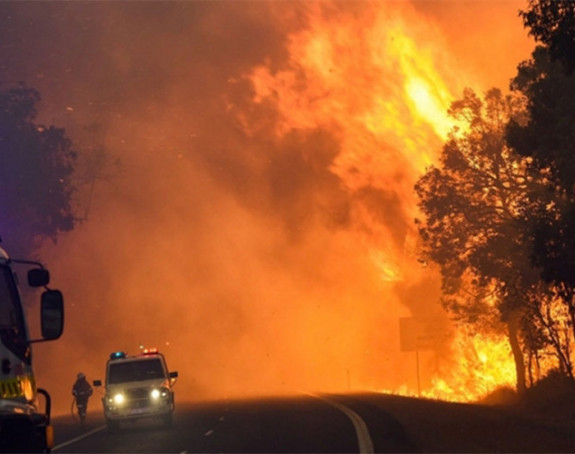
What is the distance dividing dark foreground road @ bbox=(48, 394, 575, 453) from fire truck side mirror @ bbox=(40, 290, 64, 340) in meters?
13.5

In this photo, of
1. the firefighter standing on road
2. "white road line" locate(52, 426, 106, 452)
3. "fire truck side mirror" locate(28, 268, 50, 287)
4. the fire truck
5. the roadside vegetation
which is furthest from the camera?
the roadside vegetation

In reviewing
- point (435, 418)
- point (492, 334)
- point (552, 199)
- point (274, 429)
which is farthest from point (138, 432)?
point (492, 334)

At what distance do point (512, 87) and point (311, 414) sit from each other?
19.0m

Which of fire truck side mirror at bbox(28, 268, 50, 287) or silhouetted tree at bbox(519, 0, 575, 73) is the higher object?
silhouetted tree at bbox(519, 0, 575, 73)

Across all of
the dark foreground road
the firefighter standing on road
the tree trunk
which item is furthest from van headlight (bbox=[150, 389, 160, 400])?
the tree trunk

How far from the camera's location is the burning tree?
5397 cm

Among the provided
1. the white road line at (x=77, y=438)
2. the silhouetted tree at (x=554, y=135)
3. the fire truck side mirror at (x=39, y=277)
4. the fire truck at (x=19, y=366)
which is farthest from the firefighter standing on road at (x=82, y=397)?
the fire truck at (x=19, y=366)

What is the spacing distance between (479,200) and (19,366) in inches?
1837

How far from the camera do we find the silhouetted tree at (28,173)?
59.1m

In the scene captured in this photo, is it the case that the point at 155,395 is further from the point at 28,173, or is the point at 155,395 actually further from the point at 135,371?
the point at 28,173

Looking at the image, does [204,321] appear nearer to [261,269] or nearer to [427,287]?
[261,269]

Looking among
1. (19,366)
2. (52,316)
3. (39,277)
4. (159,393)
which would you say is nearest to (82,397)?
(159,393)

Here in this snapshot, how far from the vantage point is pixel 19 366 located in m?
12.1

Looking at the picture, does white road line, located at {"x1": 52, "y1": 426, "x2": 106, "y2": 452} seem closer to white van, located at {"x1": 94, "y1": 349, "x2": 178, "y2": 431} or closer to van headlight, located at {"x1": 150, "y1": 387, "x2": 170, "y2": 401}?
white van, located at {"x1": 94, "y1": 349, "x2": 178, "y2": 431}
